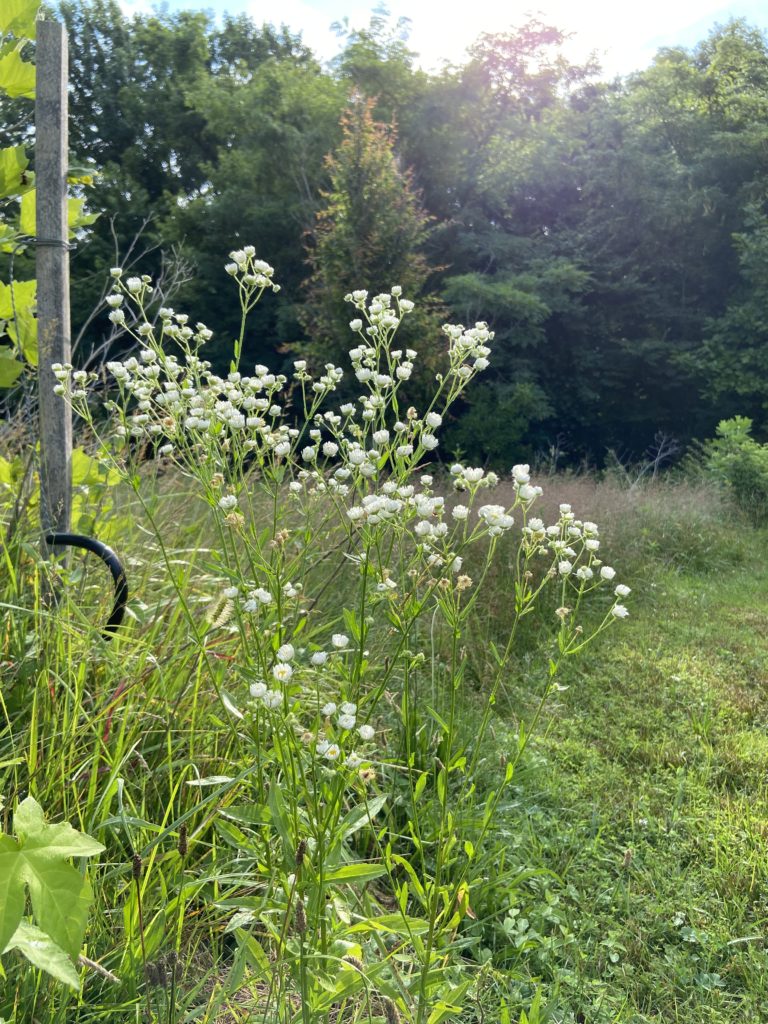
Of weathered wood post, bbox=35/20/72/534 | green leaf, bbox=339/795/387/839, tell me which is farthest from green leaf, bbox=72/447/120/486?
green leaf, bbox=339/795/387/839

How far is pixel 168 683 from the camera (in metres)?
2.32

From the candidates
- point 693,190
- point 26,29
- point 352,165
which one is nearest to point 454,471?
point 26,29

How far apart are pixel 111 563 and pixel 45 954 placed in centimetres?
132

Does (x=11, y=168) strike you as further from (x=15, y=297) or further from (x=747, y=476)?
(x=747, y=476)

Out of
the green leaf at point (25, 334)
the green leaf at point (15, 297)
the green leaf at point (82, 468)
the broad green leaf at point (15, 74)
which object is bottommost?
the green leaf at point (82, 468)

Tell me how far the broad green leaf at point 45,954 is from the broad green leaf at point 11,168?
2.21m

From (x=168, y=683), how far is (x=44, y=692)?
362 mm

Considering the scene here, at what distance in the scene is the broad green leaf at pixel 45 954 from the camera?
103 cm

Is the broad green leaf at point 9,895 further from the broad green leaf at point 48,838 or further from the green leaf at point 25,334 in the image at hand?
the green leaf at point 25,334

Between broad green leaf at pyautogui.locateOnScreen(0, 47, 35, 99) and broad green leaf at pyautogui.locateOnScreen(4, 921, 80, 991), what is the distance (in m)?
2.31

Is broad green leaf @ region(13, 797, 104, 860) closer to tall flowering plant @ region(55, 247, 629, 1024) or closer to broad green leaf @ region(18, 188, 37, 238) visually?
tall flowering plant @ region(55, 247, 629, 1024)

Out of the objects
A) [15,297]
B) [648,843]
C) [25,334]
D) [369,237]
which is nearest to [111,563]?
[25,334]

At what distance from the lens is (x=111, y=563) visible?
7.39ft

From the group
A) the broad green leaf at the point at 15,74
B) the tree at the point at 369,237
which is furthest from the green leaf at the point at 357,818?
the tree at the point at 369,237
